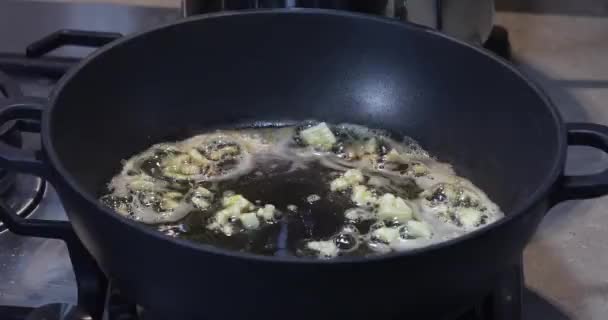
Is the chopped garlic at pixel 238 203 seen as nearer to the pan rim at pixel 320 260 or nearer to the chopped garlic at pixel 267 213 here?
the chopped garlic at pixel 267 213

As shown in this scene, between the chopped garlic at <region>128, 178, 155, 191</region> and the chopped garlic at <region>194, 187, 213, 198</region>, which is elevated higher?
the chopped garlic at <region>128, 178, 155, 191</region>

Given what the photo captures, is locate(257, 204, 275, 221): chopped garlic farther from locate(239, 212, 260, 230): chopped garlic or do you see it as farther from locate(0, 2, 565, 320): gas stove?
locate(0, 2, 565, 320): gas stove

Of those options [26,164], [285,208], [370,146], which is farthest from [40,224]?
[370,146]

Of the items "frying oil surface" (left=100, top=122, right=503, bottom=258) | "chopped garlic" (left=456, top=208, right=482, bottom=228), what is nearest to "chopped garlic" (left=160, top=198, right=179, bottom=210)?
"frying oil surface" (left=100, top=122, right=503, bottom=258)

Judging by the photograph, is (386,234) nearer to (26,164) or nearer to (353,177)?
(353,177)

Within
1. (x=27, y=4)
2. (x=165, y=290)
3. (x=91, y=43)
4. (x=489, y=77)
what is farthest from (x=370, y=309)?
(x=27, y=4)

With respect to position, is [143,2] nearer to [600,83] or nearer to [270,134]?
[270,134]

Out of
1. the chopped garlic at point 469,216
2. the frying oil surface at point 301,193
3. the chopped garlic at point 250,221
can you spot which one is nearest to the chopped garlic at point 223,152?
the frying oil surface at point 301,193
